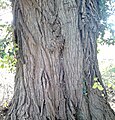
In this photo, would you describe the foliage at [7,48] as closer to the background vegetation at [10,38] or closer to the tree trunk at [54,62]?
the background vegetation at [10,38]

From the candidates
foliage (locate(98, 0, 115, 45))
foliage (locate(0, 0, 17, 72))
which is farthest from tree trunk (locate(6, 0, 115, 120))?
foliage (locate(98, 0, 115, 45))

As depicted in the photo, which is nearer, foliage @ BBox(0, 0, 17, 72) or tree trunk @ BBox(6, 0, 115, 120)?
tree trunk @ BBox(6, 0, 115, 120)

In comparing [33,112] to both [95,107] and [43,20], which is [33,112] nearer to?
[95,107]

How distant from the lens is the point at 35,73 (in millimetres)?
2869

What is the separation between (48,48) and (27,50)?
282 millimetres

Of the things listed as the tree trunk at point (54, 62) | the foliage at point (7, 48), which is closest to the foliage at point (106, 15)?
the tree trunk at point (54, 62)

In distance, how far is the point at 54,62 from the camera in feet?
9.25

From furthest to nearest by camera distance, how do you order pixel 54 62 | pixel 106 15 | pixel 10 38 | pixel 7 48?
pixel 106 15 → pixel 10 38 → pixel 7 48 → pixel 54 62

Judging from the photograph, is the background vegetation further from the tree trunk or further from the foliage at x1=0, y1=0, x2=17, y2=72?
the tree trunk

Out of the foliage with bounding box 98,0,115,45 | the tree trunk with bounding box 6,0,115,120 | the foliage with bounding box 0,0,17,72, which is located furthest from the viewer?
the foliage with bounding box 98,0,115,45

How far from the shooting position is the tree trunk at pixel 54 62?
2.79 m

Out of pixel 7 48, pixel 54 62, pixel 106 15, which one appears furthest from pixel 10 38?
pixel 106 15

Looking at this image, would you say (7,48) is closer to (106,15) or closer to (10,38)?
(10,38)

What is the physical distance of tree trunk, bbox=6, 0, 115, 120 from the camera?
9.15 ft
